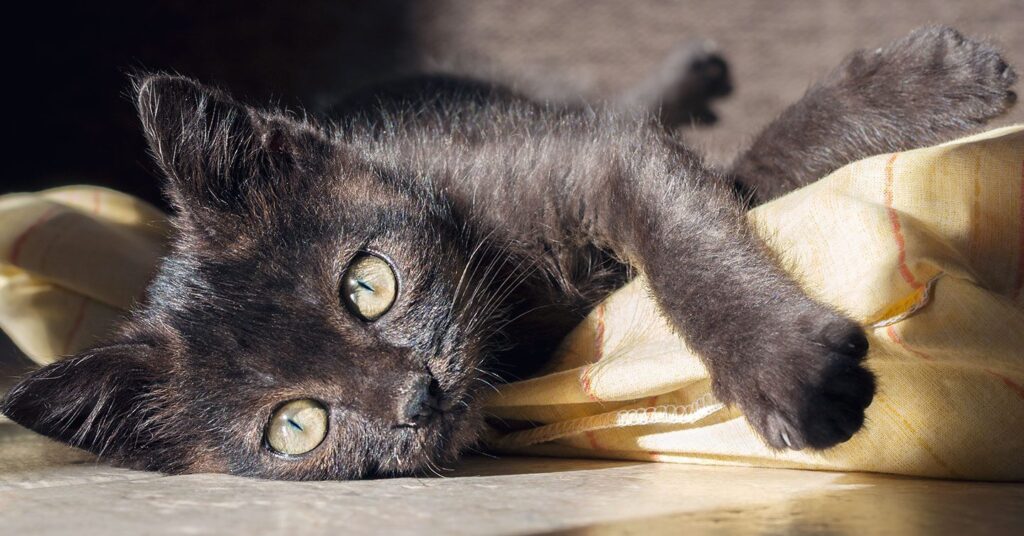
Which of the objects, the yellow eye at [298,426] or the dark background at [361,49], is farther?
the dark background at [361,49]

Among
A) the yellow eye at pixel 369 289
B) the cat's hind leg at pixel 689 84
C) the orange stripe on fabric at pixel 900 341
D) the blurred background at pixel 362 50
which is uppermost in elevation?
the blurred background at pixel 362 50

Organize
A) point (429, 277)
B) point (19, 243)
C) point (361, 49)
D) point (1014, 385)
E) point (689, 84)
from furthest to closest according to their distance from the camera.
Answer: point (361, 49) < point (689, 84) < point (19, 243) < point (429, 277) < point (1014, 385)

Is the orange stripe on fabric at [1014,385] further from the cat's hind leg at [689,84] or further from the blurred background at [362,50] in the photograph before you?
the cat's hind leg at [689,84]

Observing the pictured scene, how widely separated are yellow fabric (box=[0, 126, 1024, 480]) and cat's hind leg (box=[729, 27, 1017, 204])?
0.98 feet

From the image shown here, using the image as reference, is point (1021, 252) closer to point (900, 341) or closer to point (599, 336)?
point (900, 341)

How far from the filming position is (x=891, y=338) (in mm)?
1103

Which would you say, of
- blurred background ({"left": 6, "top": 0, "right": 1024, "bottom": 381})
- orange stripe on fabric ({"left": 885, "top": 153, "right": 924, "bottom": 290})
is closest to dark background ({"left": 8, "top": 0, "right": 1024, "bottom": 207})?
blurred background ({"left": 6, "top": 0, "right": 1024, "bottom": 381})

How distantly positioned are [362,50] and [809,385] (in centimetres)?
240

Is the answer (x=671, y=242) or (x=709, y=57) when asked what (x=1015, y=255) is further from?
(x=709, y=57)

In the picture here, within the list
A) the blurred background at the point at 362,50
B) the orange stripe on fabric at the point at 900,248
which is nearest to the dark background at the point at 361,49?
the blurred background at the point at 362,50

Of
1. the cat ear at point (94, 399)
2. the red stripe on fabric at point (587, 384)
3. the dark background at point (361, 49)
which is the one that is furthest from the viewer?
the dark background at point (361, 49)

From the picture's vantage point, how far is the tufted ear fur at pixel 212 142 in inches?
55.5

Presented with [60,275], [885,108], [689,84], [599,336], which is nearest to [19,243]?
[60,275]

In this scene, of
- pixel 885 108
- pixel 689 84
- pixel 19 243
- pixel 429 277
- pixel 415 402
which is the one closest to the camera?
pixel 415 402
